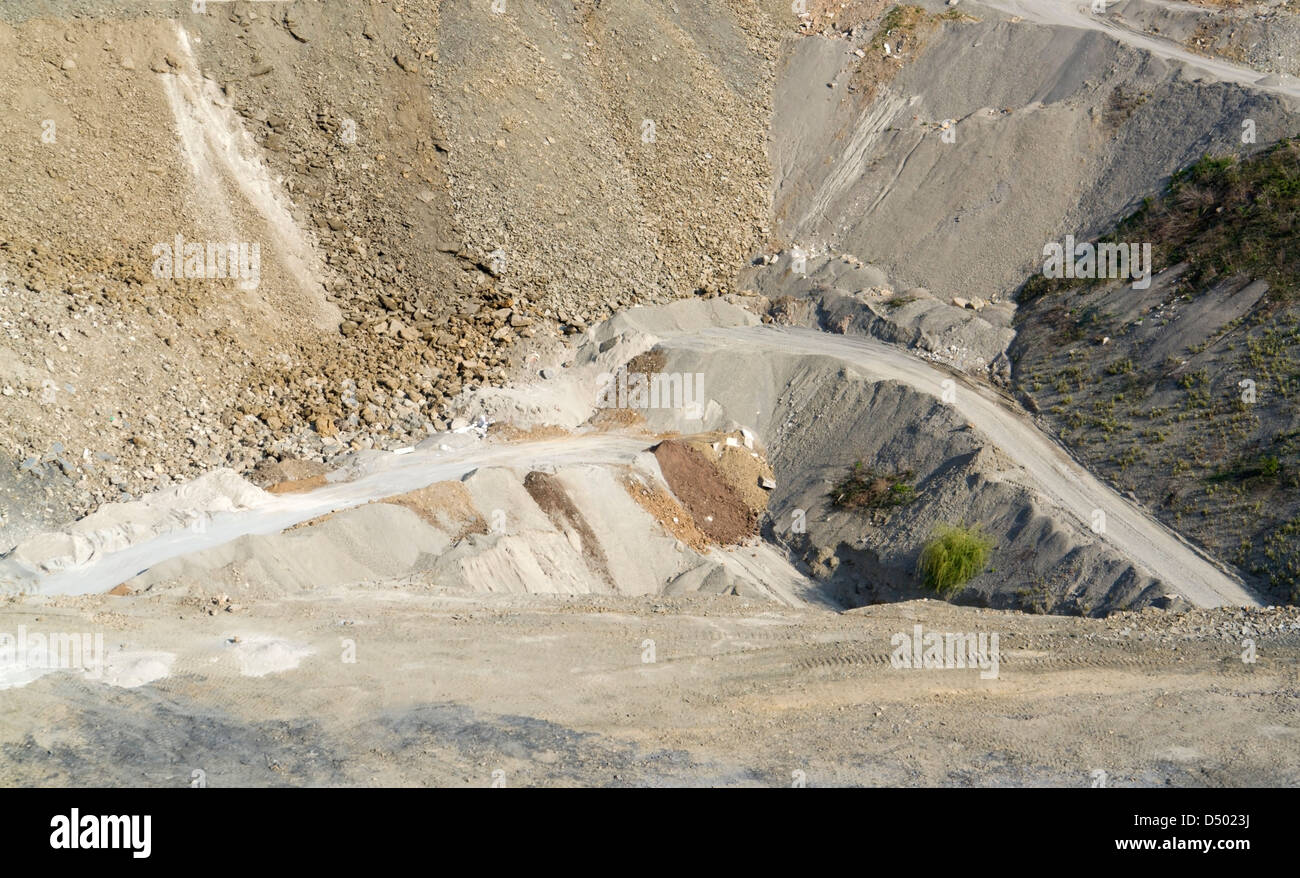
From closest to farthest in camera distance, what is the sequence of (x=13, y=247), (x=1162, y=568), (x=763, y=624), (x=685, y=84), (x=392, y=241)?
(x=763, y=624)
(x=1162, y=568)
(x=13, y=247)
(x=392, y=241)
(x=685, y=84)

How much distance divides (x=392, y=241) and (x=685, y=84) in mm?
13142

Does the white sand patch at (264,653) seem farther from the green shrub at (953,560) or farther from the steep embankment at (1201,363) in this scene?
the steep embankment at (1201,363)

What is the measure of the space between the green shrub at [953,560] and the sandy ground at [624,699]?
205 cm

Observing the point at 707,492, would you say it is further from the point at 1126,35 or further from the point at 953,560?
the point at 1126,35

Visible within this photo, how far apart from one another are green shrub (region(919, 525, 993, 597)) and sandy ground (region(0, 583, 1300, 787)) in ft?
6.73

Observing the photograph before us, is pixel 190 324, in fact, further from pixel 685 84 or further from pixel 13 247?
pixel 685 84

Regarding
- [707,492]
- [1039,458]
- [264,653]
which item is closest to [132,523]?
[264,653]

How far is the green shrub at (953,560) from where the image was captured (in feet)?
85.6

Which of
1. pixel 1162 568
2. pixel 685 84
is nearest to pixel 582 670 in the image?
pixel 1162 568

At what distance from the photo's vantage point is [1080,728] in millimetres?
18672

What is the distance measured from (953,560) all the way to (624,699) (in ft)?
33.9

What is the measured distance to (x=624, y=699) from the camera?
19672mm

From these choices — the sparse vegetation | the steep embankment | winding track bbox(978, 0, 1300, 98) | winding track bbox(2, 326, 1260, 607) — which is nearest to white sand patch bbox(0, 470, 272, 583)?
winding track bbox(2, 326, 1260, 607)
